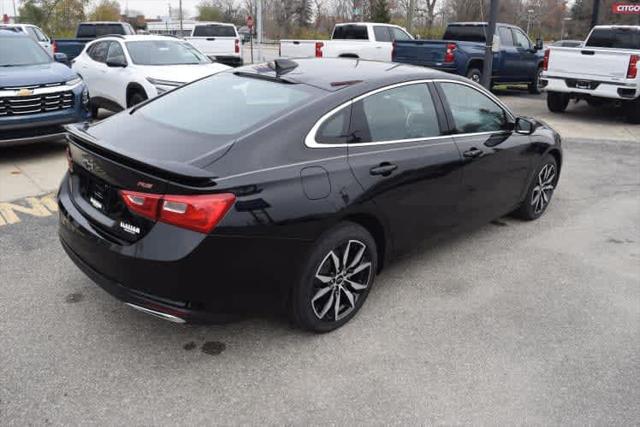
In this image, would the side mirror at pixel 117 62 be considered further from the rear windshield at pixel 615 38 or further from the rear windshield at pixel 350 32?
the rear windshield at pixel 615 38

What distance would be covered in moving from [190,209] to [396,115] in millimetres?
1756

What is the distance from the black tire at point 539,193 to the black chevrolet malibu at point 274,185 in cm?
120

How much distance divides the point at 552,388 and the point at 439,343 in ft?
2.25

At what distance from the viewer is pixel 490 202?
4867mm

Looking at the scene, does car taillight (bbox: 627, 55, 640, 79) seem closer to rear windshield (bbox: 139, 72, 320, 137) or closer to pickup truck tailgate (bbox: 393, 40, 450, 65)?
pickup truck tailgate (bbox: 393, 40, 450, 65)

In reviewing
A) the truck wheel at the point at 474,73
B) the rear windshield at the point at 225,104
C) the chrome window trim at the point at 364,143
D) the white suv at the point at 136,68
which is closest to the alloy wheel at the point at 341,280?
the chrome window trim at the point at 364,143

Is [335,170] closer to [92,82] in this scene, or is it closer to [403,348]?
[403,348]

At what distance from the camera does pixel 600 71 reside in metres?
11.8

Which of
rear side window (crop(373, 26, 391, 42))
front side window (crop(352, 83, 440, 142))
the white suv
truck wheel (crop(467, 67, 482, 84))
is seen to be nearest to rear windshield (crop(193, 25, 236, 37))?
rear side window (crop(373, 26, 391, 42))

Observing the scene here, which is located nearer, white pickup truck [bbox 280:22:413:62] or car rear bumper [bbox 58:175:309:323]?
car rear bumper [bbox 58:175:309:323]


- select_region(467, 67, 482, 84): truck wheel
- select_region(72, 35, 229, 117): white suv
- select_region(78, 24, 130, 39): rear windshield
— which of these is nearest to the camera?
select_region(72, 35, 229, 117): white suv

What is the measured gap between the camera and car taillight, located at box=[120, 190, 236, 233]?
2.83 metres

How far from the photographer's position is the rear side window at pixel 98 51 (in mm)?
10656

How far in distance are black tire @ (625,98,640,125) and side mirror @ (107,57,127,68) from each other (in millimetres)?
10222
